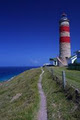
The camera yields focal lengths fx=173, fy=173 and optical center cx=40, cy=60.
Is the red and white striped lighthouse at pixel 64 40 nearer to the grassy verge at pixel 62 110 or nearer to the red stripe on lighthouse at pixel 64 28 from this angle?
the red stripe on lighthouse at pixel 64 28

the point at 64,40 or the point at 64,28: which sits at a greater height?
the point at 64,28


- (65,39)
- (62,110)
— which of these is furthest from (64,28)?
(62,110)

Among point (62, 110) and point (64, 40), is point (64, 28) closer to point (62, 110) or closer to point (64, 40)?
point (64, 40)

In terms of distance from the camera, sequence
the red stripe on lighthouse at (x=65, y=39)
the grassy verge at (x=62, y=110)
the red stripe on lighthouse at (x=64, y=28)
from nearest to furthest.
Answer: the grassy verge at (x=62, y=110)
the red stripe on lighthouse at (x=65, y=39)
the red stripe on lighthouse at (x=64, y=28)

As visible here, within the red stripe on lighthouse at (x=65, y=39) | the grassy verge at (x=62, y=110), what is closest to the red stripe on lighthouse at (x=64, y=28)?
the red stripe on lighthouse at (x=65, y=39)

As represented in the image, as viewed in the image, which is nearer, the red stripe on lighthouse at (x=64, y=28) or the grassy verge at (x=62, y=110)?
the grassy verge at (x=62, y=110)

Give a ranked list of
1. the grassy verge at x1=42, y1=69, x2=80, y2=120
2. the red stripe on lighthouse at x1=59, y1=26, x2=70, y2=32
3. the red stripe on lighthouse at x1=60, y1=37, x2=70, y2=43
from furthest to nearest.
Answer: the red stripe on lighthouse at x1=59, y1=26, x2=70, y2=32 → the red stripe on lighthouse at x1=60, y1=37, x2=70, y2=43 → the grassy verge at x1=42, y1=69, x2=80, y2=120

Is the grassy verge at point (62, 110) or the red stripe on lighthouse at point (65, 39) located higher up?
the red stripe on lighthouse at point (65, 39)

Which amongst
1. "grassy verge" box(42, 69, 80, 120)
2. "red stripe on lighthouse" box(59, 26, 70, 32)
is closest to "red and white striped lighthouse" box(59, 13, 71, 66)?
"red stripe on lighthouse" box(59, 26, 70, 32)

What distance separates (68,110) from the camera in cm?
911

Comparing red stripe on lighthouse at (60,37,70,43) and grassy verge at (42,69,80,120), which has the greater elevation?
red stripe on lighthouse at (60,37,70,43)

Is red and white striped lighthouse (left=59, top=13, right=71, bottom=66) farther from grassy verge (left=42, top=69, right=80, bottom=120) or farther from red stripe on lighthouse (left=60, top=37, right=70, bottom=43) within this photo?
grassy verge (left=42, top=69, right=80, bottom=120)

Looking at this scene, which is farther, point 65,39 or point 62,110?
point 65,39

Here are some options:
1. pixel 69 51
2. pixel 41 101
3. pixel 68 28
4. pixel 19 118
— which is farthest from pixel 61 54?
pixel 19 118
